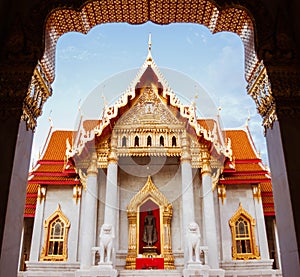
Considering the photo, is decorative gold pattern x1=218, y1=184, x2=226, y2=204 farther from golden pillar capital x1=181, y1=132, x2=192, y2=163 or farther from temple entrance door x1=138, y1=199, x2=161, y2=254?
temple entrance door x1=138, y1=199, x2=161, y2=254

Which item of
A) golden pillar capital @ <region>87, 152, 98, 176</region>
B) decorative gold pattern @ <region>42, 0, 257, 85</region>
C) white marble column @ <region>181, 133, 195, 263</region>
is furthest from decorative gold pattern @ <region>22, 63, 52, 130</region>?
golden pillar capital @ <region>87, 152, 98, 176</region>

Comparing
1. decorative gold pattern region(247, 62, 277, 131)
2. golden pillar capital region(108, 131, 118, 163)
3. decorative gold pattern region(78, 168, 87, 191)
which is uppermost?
golden pillar capital region(108, 131, 118, 163)

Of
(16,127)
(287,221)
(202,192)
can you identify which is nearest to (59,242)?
(202,192)

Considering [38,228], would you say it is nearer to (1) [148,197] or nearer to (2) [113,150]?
(2) [113,150]

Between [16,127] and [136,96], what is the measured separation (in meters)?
8.51

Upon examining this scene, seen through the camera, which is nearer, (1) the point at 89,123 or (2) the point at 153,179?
(2) the point at 153,179

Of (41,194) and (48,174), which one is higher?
(48,174)

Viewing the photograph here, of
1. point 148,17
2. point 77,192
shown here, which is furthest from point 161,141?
point 148,17

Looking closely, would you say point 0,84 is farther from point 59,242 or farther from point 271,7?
point 59,242

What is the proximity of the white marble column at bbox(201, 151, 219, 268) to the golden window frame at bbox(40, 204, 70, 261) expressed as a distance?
4.53 m

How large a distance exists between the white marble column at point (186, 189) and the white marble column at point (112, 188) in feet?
6.88

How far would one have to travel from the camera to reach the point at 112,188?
10.2 m

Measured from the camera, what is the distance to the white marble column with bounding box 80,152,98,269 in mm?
9672

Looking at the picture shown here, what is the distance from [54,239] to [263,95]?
9368 mm
